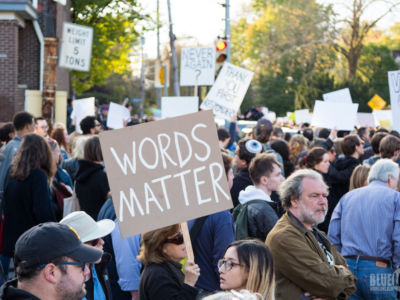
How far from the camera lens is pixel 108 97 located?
6756 centimetres

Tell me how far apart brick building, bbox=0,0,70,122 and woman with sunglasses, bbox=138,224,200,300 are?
13.8m

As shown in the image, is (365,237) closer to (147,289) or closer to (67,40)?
(147,289)

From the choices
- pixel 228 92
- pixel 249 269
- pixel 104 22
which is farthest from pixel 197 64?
pixel 104 22

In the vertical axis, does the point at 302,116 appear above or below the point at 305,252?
above

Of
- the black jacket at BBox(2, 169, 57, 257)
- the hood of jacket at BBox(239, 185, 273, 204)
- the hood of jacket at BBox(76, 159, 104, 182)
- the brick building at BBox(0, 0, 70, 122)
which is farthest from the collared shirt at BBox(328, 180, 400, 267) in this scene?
the brick building at BBox(0, 0, 70, 122)

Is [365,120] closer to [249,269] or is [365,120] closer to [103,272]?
[103,272]

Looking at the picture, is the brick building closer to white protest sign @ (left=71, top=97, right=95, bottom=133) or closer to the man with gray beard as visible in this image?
white protest sign @ (left=71, top=97, right=95, bottom=133)

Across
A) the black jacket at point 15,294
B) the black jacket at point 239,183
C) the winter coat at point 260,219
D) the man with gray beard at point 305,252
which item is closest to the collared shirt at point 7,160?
the black jacket at point 239,183

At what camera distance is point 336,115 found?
46.3ft

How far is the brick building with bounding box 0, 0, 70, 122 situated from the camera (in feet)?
60.7

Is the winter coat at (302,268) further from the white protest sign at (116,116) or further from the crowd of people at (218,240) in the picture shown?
the white protest sign at (116,116)

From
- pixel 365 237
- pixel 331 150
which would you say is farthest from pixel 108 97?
pixel 365 237

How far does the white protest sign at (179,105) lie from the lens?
43.8 ft

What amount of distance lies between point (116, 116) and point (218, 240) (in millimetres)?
10464
